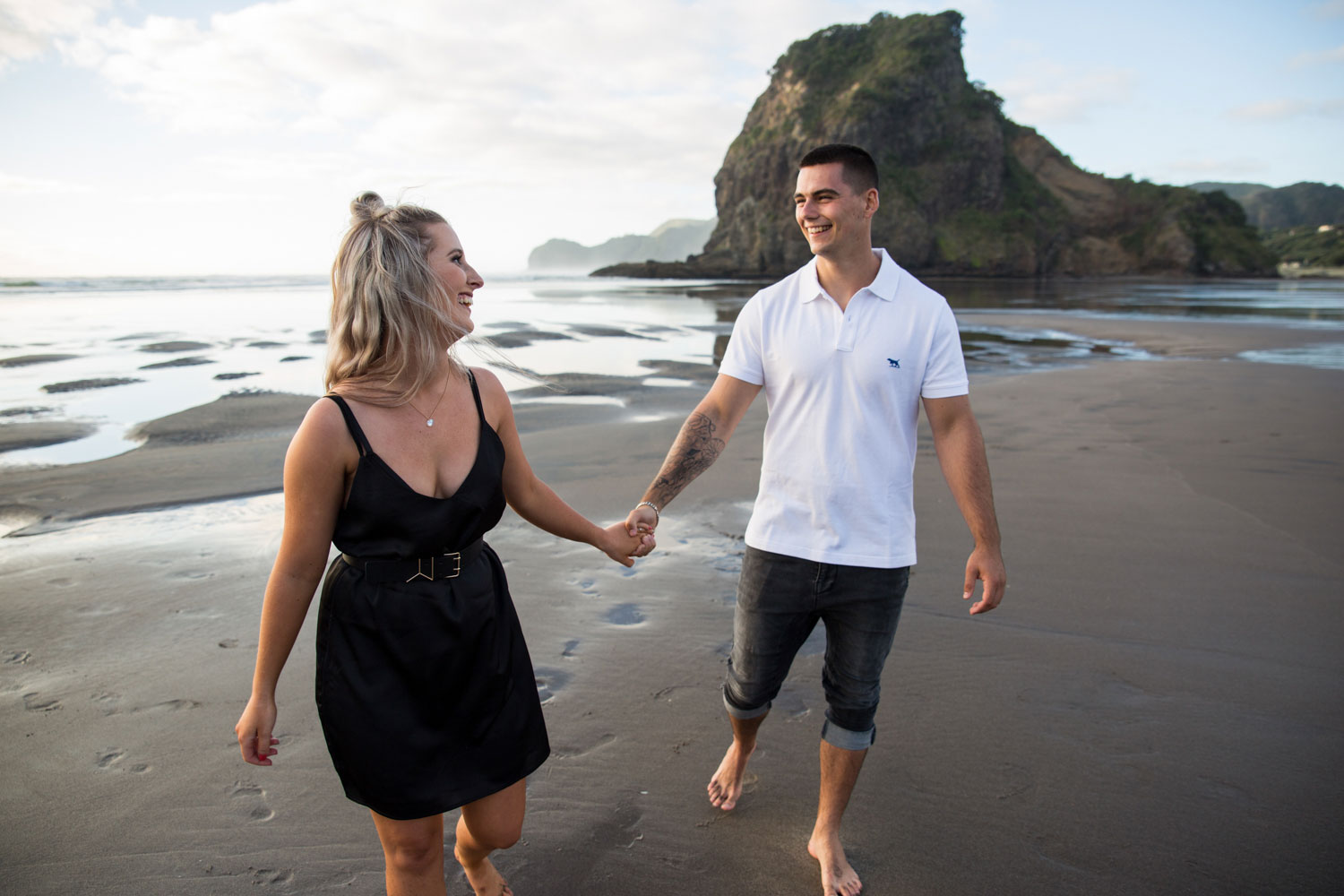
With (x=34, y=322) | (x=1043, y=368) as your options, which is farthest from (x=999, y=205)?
(x=34, y=322)

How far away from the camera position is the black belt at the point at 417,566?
1.83 m

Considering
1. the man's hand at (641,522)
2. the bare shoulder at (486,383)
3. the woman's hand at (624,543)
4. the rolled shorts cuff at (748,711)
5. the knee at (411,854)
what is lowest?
the rolled shorts cuff at (748,711)

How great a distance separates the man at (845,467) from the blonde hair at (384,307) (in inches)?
40.2

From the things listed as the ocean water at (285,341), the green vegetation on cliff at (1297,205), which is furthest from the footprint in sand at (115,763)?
the green vegetation on cliff at (1297,205)

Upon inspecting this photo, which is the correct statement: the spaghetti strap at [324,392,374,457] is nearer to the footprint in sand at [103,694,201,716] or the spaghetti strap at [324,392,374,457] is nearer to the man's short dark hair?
the man's short dark hair

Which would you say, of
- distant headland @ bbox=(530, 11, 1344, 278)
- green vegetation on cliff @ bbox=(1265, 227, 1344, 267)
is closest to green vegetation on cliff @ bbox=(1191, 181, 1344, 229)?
green vegetation on cliff @ bbox=(1265, 227, 1344, 267)

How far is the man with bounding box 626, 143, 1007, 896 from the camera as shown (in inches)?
96.7

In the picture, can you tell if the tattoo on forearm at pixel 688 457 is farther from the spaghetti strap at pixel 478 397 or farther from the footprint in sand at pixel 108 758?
the footprint in sand at pixel 108 758

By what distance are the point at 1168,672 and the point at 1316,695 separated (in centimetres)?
57

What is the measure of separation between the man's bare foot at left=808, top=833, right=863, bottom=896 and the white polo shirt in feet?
3.12

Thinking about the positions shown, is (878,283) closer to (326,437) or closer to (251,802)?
(326,437)

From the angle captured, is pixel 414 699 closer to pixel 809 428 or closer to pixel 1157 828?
pixel 809 428

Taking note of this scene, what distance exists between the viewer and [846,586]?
2.46m

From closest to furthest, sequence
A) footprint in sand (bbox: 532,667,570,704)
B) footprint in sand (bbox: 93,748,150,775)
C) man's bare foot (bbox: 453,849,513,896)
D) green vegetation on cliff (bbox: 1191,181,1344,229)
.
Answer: man's bare foot (bbox: 453,849,513,896)
footprint in sand (bbox: 93,748,150,775)
footprint in sand (bbox: 532,667,570,704)
green vegetation on cliff (bbox: 1191,181,1344,229)
